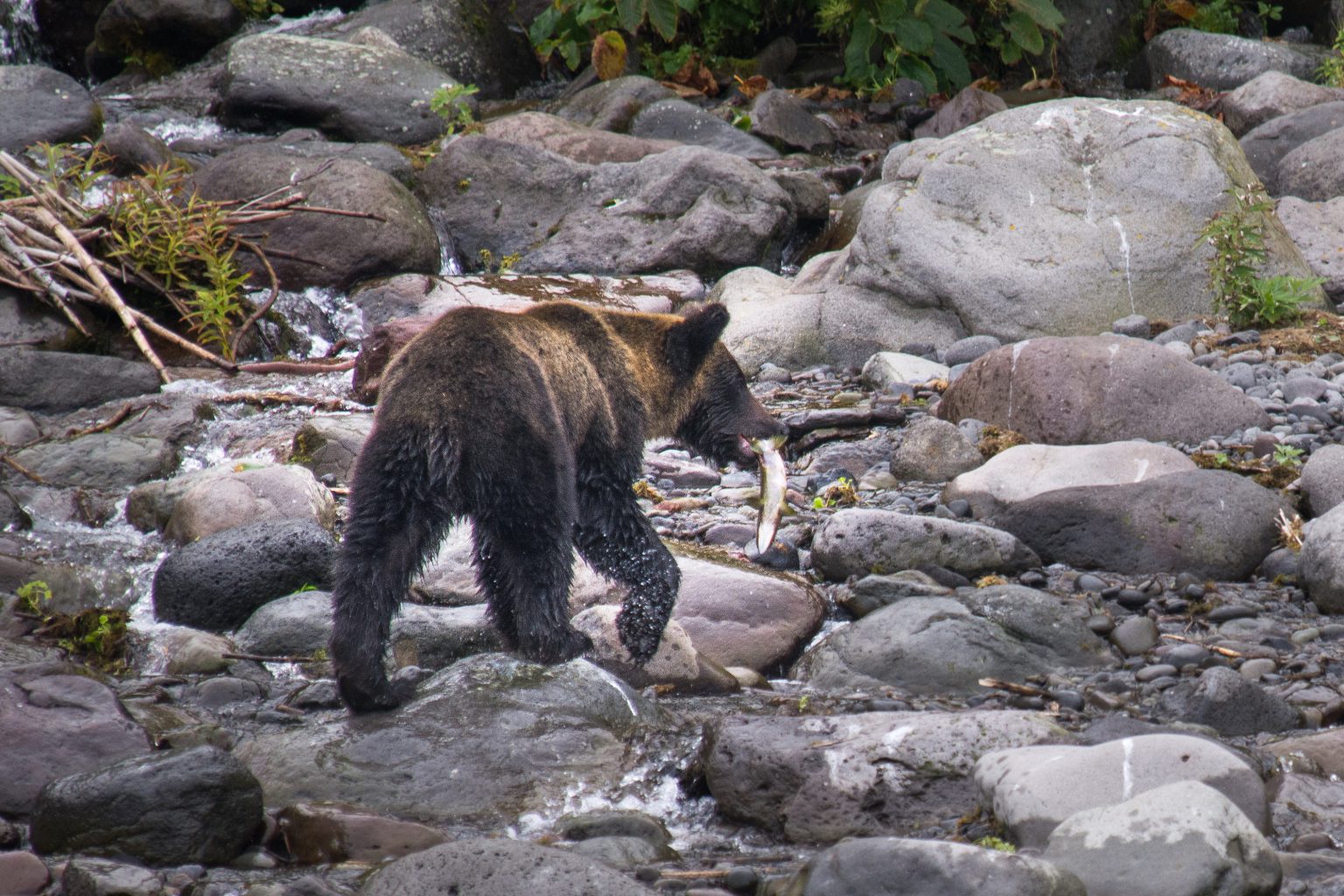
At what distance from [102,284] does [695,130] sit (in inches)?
331

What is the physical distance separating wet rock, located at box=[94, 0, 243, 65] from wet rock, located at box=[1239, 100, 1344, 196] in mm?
14175

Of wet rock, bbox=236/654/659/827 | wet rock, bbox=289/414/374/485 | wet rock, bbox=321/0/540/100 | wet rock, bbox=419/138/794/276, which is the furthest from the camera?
wet rock, bbox=321/0/540/100

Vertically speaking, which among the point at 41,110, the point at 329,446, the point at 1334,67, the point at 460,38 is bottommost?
the point at 329,446

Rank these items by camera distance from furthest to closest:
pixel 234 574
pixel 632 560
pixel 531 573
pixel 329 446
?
pixel 329 446 → pixel 234 574 → pixel 632 560 → pixel 531 573

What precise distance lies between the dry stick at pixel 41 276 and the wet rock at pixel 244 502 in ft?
12.2

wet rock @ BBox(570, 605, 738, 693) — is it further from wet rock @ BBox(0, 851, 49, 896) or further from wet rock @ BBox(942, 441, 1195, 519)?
wet rock @ BBox(0, 851, 49, 896)

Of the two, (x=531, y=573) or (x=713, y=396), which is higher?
(x=713, y=396)

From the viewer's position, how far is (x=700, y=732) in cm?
579

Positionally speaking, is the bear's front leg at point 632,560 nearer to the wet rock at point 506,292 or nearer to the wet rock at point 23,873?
the wet rock at point 23,873

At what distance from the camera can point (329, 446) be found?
9.59m

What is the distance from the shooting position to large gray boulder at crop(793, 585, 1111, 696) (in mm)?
6457

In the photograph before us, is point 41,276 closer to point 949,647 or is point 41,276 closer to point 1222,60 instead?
point 949,647

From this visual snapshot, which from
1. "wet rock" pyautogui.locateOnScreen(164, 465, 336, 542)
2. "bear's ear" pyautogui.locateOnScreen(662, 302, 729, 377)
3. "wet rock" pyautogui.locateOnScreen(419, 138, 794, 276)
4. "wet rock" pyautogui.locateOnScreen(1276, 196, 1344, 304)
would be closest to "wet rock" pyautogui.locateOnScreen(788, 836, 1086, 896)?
"bear's ear" pyautogui.locateOnScreen(662, 302, 729, 377)

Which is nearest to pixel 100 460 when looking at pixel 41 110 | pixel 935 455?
pixel 935 455
